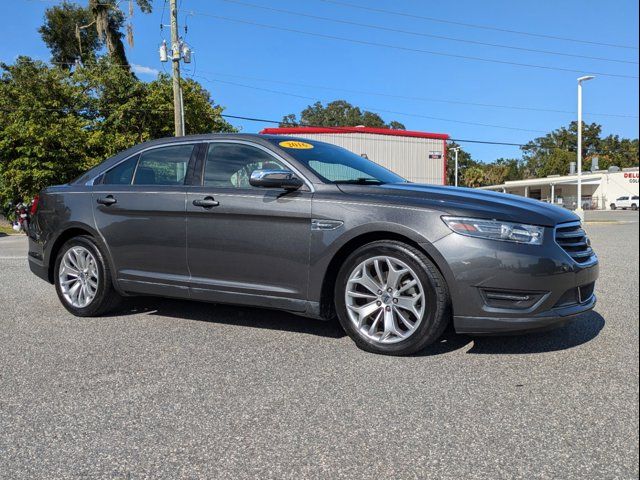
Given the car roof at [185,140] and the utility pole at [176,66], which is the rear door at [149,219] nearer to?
the car roof at [185,140]

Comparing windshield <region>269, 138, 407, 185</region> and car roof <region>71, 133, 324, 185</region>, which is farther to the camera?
car roof <region>71, 133, 324, 185</region>

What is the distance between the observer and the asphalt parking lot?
86.0 inches

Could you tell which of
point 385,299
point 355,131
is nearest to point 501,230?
point 385,299

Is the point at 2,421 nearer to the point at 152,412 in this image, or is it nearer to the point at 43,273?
the point at 152,412

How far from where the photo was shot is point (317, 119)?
89.2 metres

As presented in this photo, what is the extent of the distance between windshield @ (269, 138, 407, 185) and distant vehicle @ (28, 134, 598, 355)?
2 centimetres

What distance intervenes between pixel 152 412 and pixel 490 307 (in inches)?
80.5

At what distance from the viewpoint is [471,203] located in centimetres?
350

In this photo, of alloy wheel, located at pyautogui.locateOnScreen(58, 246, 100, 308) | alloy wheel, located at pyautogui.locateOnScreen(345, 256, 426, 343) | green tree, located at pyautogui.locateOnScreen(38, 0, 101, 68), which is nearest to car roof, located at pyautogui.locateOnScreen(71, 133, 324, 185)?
alloy wheel, located at pyautogui.locateOnScreen(58, 246, 100, 308)

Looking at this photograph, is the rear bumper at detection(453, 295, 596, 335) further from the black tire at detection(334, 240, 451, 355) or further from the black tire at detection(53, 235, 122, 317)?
the black tire at detection(53, 235, 122, 317)

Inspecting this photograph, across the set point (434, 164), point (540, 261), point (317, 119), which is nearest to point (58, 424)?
point (540, 261)

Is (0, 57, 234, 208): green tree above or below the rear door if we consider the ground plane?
above

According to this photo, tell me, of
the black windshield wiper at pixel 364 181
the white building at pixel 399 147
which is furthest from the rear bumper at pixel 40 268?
the white building at pixel 399 147

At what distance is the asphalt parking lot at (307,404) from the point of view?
7.16 feet
